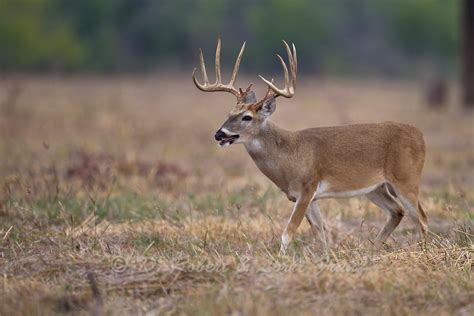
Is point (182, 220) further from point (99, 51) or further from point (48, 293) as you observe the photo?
point (99, 51)

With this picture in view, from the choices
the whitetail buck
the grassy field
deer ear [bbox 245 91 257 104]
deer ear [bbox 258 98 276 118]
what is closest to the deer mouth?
the whitetail buck

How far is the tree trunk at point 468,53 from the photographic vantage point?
83.3 feet

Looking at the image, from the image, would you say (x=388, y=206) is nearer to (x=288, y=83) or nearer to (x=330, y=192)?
(x=330, y=192)

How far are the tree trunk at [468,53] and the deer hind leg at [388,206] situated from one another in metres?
16.2

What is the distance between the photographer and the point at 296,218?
8758 millimetres

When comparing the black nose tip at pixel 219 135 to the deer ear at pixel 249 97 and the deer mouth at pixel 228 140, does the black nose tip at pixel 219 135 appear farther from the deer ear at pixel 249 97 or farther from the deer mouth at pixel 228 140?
the deer ear at pixel 249 97

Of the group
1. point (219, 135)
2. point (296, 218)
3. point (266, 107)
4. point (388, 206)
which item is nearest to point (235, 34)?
point (388, 206)

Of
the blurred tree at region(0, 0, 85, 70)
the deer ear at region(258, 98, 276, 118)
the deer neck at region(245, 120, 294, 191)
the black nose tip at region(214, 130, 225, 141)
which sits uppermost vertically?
the deer ear at region(258, 98, 276, 118)

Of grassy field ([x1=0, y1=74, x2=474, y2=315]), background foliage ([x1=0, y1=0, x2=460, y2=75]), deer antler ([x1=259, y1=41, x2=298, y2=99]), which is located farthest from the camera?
background foliage ([x1=0, y1=0, x2=460, y2=75])

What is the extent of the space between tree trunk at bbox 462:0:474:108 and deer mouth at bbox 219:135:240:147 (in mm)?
17369

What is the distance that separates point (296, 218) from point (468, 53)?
59.4 ft

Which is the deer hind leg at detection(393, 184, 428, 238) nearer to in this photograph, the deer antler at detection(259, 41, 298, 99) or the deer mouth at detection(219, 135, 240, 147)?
the deer antler at detection(259, 41, 298, 99)

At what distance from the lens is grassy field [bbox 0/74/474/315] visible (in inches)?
261

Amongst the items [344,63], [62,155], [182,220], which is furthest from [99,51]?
[182,220]
